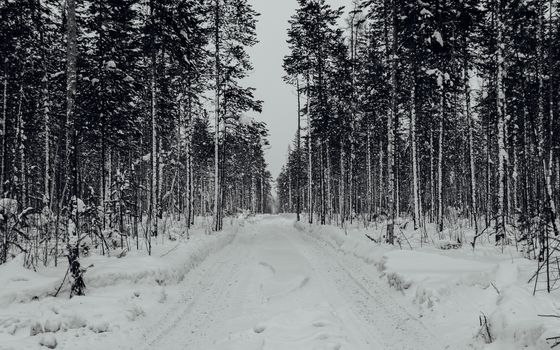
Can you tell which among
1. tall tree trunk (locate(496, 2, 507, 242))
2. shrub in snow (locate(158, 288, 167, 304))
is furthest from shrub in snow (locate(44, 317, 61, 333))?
tall tree trunk (locate(496, 2, 507, 242))

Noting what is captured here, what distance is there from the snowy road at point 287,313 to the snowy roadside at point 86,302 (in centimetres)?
43

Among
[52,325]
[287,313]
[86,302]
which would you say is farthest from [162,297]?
[287,313]

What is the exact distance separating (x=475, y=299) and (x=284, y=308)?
125 inches

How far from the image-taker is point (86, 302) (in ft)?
21.1

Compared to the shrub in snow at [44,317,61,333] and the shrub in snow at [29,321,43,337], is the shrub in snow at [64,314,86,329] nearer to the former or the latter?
the shrub in snow at [44,317,61,333]

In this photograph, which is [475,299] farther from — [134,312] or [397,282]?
[134,312]

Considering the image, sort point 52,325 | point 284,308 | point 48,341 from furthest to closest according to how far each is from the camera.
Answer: point 284,308 → point 52,325 → point 48,341

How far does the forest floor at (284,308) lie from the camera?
199 inches

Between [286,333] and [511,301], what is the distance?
3.14 meters

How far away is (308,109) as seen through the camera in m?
30.8

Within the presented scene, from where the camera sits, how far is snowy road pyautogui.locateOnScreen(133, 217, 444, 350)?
5.23 meters

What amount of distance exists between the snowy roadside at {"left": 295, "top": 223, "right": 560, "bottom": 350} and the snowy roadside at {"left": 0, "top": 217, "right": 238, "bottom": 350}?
492 centimetres

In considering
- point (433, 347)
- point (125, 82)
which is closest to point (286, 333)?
point (433, 347)

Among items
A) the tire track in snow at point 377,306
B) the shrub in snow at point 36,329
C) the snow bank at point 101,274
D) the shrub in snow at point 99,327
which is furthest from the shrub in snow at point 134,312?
the tire track in snow at point 377,306
